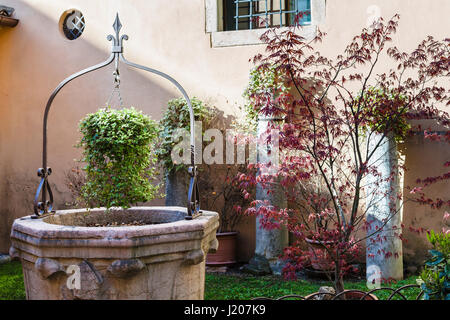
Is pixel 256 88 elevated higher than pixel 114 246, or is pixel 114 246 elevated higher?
pixel 256 88

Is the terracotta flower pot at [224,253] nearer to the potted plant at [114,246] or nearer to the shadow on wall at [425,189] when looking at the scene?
the shadow on wall at [425,189]

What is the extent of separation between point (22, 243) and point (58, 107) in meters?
4.54

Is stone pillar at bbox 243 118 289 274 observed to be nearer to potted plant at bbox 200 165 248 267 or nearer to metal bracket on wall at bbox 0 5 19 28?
potted plant at bbox 200 165 248 267

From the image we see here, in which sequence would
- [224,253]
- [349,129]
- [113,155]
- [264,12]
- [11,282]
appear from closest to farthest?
1. [113,155]
2. [349,129]
3. [11,282]
4. [224,253]
5. [264,12]

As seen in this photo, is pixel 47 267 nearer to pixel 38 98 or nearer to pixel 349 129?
pixel 349 129

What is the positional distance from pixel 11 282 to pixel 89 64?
3.25 meters

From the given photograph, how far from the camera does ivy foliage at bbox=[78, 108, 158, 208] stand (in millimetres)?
3184

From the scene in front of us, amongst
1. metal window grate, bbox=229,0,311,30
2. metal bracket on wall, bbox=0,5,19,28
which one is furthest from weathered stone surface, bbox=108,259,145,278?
metal bracket on wall, bbox=0,5,19,28

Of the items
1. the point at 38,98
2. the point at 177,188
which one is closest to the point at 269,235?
the point at 177,188

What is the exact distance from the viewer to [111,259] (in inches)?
101

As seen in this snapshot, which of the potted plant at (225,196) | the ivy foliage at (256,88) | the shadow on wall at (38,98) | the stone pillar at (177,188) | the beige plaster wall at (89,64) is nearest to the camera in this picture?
the ivy foliage at (256,88)

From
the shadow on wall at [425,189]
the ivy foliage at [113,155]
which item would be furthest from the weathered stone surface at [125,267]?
the shadow on wall at [425,189]

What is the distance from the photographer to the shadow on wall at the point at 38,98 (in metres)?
6.84

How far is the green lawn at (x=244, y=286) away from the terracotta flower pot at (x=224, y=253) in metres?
0.35
